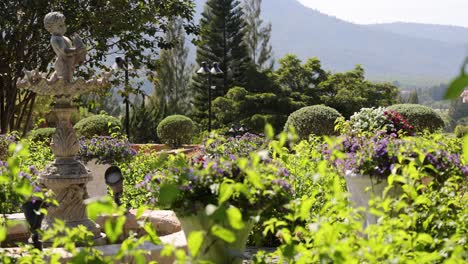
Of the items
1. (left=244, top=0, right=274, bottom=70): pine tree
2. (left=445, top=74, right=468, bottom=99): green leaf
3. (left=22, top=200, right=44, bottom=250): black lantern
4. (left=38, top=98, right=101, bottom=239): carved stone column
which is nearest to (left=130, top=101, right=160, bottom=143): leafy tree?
(left=244, top=0, right=274, bottom=70): pine tree

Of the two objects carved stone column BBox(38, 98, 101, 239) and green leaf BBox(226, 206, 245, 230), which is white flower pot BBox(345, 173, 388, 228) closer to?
carved stone column BBox(38, 98, 101, 239)

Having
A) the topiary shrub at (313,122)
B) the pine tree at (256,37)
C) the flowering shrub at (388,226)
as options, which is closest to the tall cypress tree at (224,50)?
the pine tree at (256,37)

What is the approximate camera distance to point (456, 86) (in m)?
0.93

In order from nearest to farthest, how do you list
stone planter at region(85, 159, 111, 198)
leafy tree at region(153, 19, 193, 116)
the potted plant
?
the potted plant
stone planter at region(85, 159, 111, 198)
leafy tree at region(153, 19, 193, 116)

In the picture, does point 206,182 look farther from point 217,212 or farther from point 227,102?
point 227,102

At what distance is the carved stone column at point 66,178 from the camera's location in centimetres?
520

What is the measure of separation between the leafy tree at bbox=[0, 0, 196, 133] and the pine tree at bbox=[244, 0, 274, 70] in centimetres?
2408

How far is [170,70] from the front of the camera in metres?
36.5

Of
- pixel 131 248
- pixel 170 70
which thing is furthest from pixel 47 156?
pixel 170 70

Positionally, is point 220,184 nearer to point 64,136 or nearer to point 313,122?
point 64,136

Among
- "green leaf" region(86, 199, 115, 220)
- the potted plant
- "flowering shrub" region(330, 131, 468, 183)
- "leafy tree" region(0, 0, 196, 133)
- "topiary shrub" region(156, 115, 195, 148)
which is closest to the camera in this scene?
"green leaf" region(86, 199, 115, 220)

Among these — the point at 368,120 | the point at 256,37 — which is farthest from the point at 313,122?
the point at 256,37

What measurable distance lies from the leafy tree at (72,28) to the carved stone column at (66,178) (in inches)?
286

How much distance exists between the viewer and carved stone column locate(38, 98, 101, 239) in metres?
5.20
